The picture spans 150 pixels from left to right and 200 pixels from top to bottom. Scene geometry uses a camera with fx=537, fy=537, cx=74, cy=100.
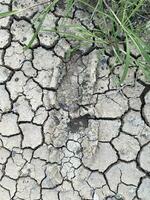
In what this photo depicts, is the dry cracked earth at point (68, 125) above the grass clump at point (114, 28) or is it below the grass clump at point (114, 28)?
below

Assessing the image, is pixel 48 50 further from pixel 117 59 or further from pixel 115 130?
pixel 115 130

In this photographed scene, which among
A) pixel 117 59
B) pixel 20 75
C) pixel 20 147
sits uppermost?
pixel 117 59

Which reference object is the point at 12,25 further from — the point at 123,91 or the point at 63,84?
the point at 123,91

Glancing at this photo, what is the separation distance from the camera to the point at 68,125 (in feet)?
11.3

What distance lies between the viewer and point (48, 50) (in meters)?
3.56

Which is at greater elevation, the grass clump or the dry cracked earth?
the grass clump

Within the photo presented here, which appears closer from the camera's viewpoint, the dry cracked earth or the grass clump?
the grass clump

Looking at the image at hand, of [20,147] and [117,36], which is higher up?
[117,36]

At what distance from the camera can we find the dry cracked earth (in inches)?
133

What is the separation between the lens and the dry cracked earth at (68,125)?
338 cm

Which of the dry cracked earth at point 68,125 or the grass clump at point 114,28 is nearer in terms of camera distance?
the grass clump at point 114,28

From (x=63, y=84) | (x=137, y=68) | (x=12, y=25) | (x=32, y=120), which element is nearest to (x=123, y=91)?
(x=137, y=68)

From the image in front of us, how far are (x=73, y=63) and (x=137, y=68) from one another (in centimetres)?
42

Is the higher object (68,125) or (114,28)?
(114,28)
